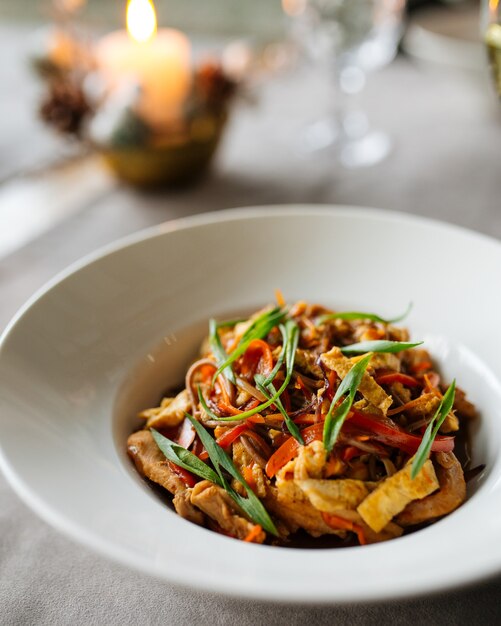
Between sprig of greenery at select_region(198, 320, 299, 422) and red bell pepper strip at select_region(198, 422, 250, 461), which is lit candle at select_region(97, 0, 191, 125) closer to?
sprig of greenery at select_region(198, 320, 299, 422)

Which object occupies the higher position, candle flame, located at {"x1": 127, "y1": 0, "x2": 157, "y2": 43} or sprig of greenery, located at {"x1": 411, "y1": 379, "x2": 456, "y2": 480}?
candle flame, located at {"x1": 127, "y1": 0, "x2": 157, "y2": 43}

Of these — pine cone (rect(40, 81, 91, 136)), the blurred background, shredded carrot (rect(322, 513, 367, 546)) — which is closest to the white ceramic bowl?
shredded carrot (rect(322, 513, 367, 546))

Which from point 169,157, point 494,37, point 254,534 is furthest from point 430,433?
point 169,157

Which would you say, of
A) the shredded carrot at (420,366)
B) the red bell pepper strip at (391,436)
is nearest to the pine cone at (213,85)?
the shredded carrot at (420,366)

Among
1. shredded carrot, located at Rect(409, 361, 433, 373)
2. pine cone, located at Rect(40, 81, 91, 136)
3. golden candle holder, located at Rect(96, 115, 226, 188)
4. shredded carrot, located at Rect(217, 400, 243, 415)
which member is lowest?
shredded carrot, located at Rect(409, 361, 433, 373)

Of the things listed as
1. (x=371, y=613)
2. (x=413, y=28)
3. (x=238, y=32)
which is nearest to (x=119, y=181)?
(x=413, y=28)

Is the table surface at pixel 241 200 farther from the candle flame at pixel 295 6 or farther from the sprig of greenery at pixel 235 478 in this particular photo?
the candle flame at pixel 295 6

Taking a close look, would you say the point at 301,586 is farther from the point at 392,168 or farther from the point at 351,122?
the point at 351,122
